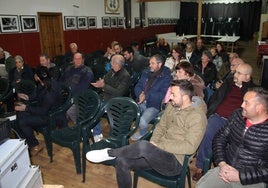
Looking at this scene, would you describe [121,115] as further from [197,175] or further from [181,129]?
[197,175]

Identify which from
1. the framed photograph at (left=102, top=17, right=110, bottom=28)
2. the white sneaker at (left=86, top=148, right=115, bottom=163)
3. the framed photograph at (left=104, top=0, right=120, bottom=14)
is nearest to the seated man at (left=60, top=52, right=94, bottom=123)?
the white sneaker at (left=86, top=148, right=115, bottom=163)

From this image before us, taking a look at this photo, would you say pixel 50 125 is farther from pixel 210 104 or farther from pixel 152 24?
pixel 152 24

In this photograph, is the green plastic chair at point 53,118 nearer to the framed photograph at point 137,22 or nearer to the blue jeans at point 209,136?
the blue jeans at point 209,136

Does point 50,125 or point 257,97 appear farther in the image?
point 50,125

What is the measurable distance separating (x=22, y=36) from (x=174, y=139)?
5720 millimetres

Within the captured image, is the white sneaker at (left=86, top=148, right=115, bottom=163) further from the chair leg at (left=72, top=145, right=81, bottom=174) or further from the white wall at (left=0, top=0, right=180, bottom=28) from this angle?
the white wall at (left=0, top=0, right=180, bottom=28)

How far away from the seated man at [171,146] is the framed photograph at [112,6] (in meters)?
8.11

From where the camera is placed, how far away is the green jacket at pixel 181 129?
203 cm

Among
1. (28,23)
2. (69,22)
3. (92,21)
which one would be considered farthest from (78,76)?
(92,21)

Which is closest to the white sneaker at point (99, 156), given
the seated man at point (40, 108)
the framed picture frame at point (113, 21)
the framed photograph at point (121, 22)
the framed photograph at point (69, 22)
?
the seated man at point (40, 108)

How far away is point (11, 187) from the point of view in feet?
4.36

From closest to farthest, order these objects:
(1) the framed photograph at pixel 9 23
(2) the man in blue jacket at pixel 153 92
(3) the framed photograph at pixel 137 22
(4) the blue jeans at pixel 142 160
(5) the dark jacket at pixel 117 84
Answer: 1. (4) the blue jeans at pixel 142 160
2. (2) the man in blue jacket at pixel 153 92
3. (5) the dark jacket at pixel 117 84
4. (1) the framed photograph at pixel 9 23
5. (3) the framed photograph at pixel 137 22

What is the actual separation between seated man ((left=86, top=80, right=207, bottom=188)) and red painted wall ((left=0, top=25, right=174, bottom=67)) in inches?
202

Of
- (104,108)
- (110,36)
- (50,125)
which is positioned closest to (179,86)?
(104,108)
